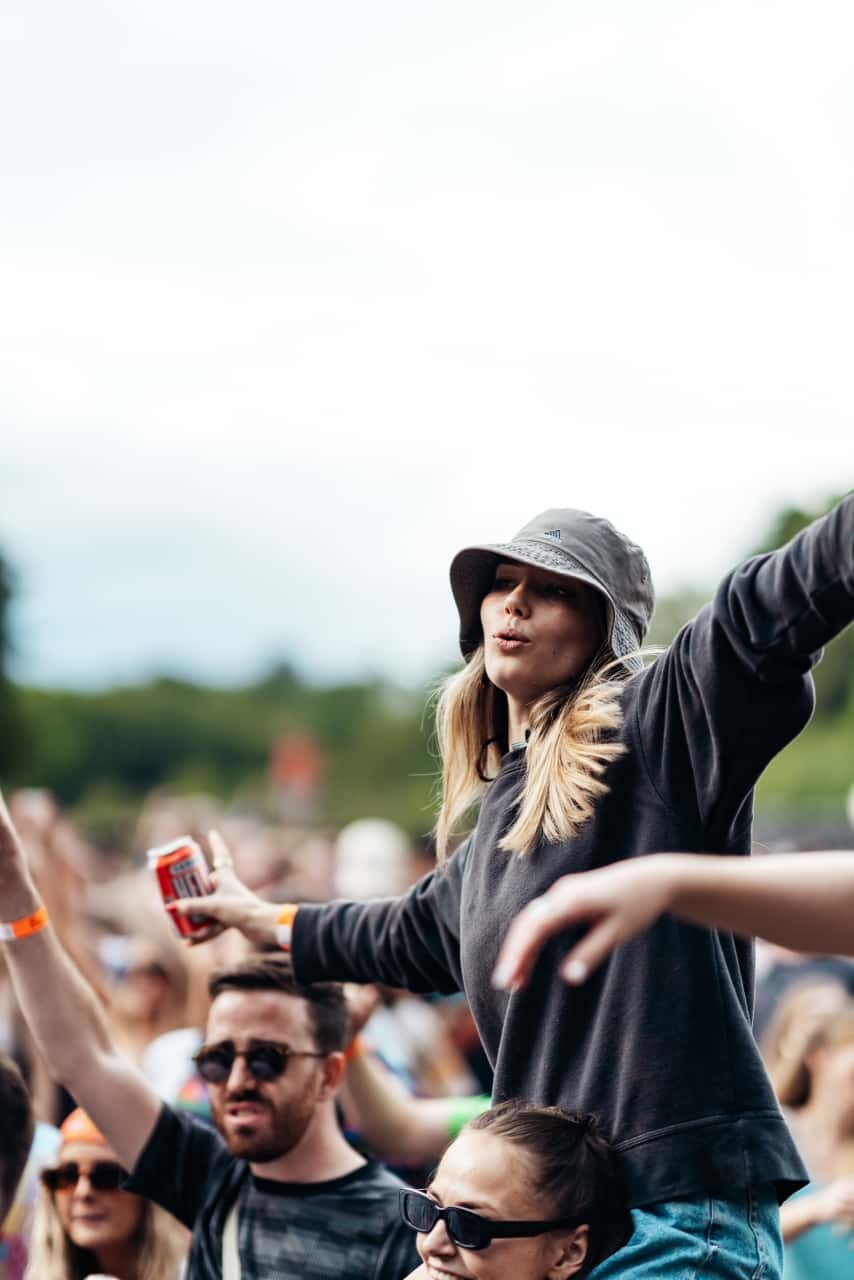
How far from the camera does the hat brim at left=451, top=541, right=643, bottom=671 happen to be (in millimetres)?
3271

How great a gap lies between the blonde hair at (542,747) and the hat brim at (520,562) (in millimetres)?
39

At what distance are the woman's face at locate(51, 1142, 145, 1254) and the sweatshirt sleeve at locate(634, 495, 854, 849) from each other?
218 cm

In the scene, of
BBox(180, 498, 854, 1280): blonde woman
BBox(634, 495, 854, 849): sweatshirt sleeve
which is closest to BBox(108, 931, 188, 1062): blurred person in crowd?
BBox(180, 498, 854, 1280): blonde woman

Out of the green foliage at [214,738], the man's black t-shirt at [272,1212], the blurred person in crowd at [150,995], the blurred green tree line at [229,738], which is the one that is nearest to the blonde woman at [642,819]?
the man's black t-shirt at [272,1212]

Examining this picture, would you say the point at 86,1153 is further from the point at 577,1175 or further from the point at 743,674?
the point at 743,674

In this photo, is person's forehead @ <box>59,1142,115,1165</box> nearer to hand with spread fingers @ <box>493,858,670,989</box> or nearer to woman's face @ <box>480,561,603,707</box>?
woman's face @ <box>480,561,603,707</box>

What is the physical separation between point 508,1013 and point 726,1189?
52 centimetres

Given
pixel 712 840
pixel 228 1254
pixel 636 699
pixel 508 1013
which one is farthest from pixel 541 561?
pixel 228 1254

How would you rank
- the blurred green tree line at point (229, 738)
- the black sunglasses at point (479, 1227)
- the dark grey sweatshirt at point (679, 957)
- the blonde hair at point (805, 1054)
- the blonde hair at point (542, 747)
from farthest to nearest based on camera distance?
1. the blurred green tree line at point (229, 738)
2. the blonde hair at point (805, 1054)
3. the blonde hair at point (542, 747)
4. the black sunglasses at point (479, 1227)
5. the dark grey sweatshirt at point (679, 957)

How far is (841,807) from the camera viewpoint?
37.8 m

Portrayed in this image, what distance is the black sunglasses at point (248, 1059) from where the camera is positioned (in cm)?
402

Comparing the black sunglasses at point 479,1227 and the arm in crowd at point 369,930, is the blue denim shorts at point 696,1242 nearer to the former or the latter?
the black sunglasses at point 479,1227

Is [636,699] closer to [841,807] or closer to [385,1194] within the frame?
[385,1194]

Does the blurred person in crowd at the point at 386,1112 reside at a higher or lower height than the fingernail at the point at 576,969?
lower
